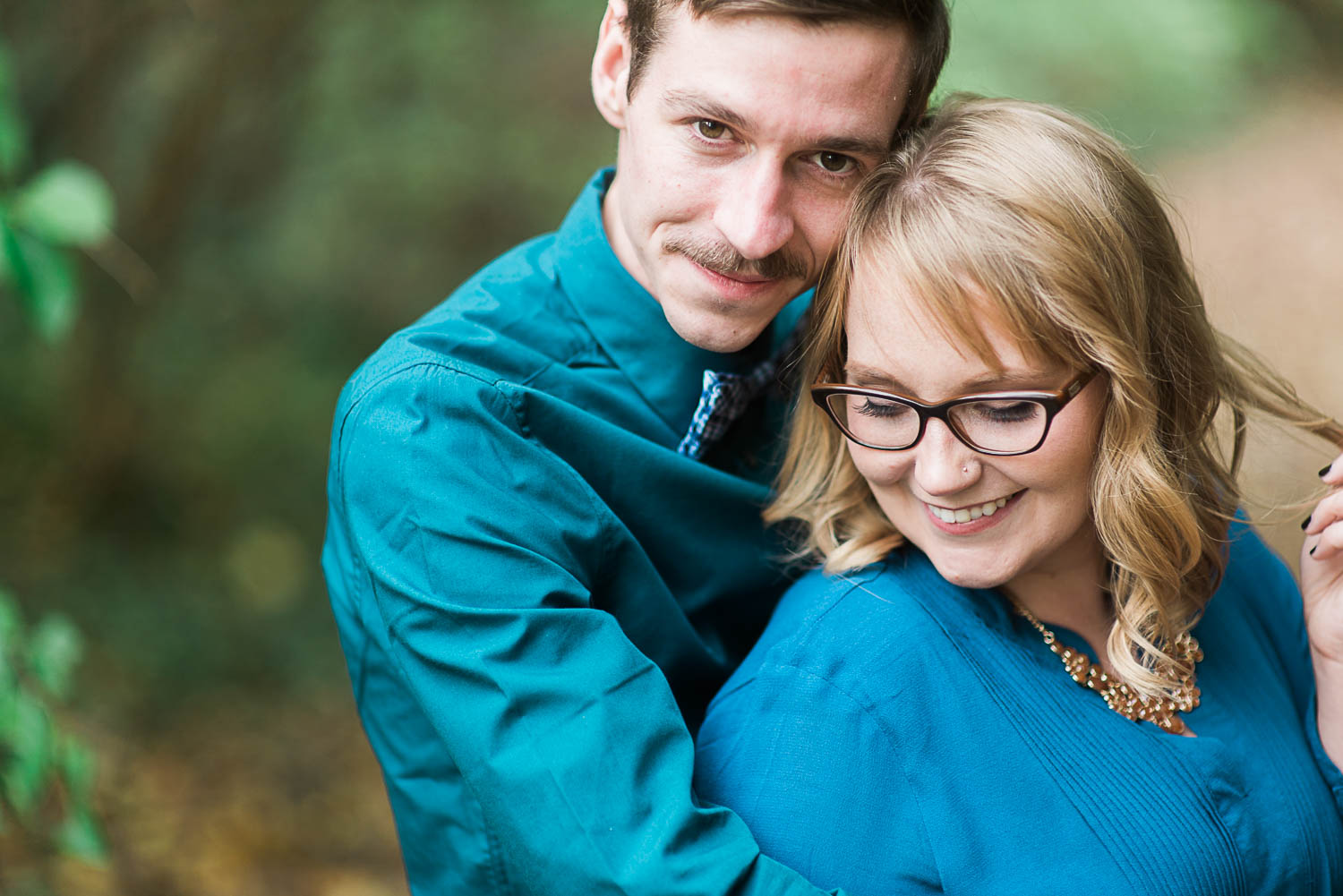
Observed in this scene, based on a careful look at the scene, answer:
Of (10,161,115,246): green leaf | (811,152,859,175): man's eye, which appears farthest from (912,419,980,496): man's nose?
(10,161,115,246): green leaf

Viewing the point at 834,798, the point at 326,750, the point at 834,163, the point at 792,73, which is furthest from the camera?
the point at 326,750

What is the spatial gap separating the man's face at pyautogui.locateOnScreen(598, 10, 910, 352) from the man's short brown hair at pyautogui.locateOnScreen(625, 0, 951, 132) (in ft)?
0.05

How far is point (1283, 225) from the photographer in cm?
626

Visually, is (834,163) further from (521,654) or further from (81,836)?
(81,836)

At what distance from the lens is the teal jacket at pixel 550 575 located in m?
1.54

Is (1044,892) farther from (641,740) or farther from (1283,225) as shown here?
(1283,225)

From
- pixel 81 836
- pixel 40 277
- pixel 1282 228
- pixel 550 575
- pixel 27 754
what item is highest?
pixel 40 277

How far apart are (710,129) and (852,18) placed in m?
0.25

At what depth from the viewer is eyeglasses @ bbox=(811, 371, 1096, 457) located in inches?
62.2

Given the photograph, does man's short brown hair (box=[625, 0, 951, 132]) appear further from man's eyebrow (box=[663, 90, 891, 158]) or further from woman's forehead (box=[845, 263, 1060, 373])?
woman's forehead (box=[845, 263, 1060, 373])

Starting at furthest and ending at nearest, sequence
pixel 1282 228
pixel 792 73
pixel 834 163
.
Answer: pixel 1282 228 → pixel 834 163 → pixel 792 73

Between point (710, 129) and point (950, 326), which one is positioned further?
point (710, 129)

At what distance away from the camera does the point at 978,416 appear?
63.3 inches

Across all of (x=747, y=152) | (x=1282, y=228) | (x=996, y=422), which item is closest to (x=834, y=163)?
(x=747, y=152)
